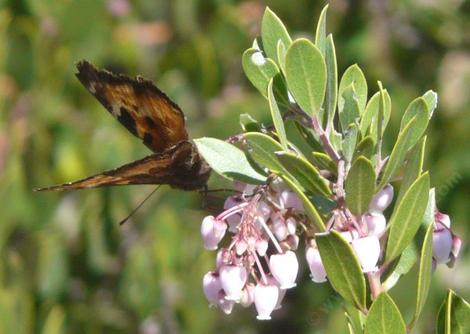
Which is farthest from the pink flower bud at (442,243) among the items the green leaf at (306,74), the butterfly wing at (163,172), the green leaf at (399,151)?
the butterfly wing at (163,172)

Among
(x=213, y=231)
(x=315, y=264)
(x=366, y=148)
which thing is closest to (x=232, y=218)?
(x=213, y=231)

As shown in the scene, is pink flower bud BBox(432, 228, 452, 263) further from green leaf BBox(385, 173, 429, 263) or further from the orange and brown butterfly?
the orange and brown butterfly

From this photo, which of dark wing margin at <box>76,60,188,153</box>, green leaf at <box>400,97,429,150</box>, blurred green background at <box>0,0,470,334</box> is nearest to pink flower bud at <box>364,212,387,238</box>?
green leaf at <box>400,97,429,150</box>

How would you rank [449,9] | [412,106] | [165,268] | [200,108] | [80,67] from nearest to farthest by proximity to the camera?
[412,106] < [80,67] < [165,268] < [200,108] < [449,9]

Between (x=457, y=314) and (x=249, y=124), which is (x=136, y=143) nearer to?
(x=249, y=124)

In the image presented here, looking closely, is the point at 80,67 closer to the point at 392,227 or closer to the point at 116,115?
the point at 116,115

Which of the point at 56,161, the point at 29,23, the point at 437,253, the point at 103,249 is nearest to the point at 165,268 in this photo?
the point at 103,249

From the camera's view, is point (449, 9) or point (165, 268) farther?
point (449, 9)
